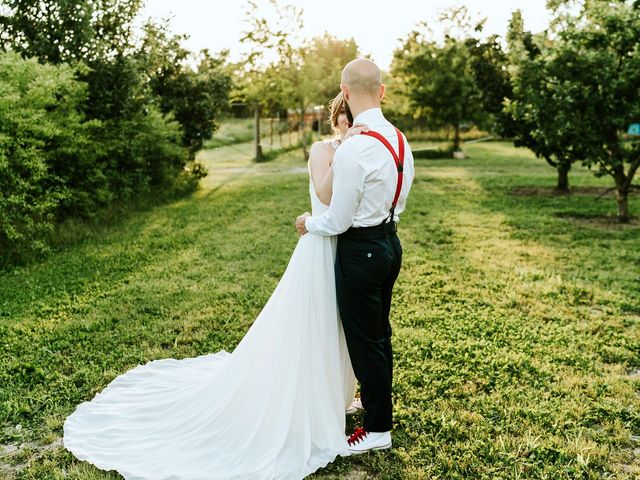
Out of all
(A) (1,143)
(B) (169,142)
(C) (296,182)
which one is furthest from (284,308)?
(C) (296,182)

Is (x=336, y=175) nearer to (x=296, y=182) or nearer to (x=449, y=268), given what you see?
(x=449, y=268)

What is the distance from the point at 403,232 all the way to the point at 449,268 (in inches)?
93.6

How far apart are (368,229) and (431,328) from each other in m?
2.74

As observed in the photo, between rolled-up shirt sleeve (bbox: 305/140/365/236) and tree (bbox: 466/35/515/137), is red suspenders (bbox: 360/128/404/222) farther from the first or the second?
tree (bbox: 466/35/515/137)

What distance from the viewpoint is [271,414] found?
12.1 ft

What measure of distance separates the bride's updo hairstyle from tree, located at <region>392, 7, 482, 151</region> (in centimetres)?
2290

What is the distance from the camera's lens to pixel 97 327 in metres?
5.83

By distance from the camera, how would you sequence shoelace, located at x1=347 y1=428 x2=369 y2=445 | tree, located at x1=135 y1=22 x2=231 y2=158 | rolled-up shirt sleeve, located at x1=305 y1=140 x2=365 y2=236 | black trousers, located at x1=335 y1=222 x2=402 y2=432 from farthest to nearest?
tree, located at x1=135 y1=22 x2=231 y2=158, shoelace, located at x1=347 y1=428 x2=369 y2=445, black trousers, located at x1=335 y1=222 x2=402 y2=432, rolled-up shirt sleeve, located at x1=305 y1=140 x2=365 y2=236

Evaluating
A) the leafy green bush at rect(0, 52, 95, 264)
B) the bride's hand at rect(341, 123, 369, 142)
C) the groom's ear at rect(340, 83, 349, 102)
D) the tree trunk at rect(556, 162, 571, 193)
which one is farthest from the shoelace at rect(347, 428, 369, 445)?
the tree trunk at rect(556, 162, 571, 193)

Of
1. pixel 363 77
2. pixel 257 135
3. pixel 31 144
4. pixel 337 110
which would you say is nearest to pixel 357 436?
pixel 337 110

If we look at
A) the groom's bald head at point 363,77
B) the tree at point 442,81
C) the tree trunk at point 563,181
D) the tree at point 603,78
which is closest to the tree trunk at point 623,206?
the tree at point 603,78

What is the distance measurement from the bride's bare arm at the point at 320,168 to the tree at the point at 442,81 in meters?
23.2

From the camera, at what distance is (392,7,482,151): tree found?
25625mm

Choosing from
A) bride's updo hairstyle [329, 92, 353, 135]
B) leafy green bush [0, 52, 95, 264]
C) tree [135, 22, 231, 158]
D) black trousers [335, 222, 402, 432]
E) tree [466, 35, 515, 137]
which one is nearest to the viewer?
black trousers [335, 222, 402, 432]
